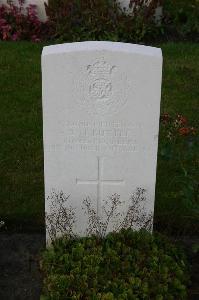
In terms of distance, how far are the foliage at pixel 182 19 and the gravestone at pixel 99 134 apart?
17.5 ft

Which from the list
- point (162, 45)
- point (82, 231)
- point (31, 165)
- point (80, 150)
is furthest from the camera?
point (162, 45)

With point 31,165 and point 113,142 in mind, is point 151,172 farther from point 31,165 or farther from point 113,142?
point 31,165

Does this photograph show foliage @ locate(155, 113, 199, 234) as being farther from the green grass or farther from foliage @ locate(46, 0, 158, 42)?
foliage @ locate(46, 0, 158, 42)

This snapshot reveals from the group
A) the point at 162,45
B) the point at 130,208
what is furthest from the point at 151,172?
the point at 162,45

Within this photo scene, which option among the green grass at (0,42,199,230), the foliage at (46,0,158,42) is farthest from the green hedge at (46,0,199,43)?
the green grass at (0,42,199,230)

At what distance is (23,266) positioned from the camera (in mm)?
4523

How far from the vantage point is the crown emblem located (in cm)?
388

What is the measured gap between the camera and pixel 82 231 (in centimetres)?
445

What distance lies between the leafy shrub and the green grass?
0.81 m

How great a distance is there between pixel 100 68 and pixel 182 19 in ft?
18.9

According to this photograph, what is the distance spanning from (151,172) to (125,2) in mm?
5280

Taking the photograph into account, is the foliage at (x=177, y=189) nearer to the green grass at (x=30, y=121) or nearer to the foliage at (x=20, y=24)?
the green grass at (x=30, y=121)

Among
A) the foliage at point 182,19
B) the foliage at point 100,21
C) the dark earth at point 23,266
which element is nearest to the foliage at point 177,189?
the dark earth at point 23,266

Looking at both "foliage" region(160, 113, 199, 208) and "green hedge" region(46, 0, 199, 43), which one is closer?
"foliage" region(160, 113, 199, 208)
